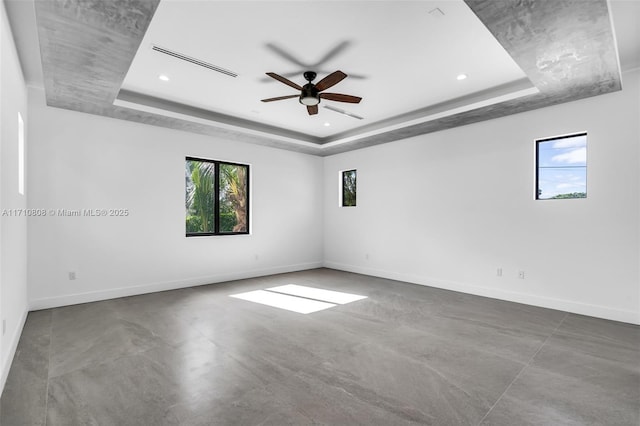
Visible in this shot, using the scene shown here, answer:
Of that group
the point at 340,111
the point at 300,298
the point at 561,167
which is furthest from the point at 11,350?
the point at 561,167

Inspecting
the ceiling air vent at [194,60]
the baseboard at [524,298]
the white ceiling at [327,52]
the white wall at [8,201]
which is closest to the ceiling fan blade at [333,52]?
the white ceiling at [327,52]

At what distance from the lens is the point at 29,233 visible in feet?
13.9

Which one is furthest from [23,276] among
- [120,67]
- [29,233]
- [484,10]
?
[484,10]

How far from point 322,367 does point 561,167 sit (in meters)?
4.33

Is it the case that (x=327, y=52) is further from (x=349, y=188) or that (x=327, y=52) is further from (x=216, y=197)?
(x=349, y=188)

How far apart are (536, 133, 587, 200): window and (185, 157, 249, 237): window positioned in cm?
526

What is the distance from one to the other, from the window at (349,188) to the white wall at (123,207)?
1.74 m

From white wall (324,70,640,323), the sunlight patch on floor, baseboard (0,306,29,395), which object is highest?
white wall (324,70,640,323)

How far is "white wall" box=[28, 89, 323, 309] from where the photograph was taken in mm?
4359

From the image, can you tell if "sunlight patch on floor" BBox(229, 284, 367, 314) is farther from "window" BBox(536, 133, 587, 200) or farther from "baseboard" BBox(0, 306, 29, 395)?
"window" BBox(536, 133, 587, 200)

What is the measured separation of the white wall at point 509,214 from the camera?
12.8ft

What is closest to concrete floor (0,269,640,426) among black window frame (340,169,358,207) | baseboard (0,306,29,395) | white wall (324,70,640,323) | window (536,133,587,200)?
baseboard (0,306,29,395)

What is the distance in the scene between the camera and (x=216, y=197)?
6.24 meters

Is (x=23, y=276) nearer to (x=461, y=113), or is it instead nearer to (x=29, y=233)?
(x=29, y=233)
